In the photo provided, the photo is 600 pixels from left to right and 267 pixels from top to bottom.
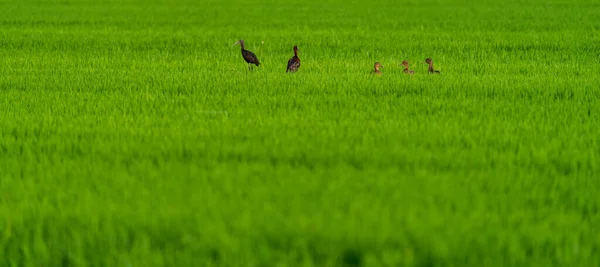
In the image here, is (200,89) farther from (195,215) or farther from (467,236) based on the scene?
(467,236)

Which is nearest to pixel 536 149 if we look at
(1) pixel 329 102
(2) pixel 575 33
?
(1) pixel 329 102

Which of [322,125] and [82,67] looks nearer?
[322,125]

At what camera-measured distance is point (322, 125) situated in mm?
5512

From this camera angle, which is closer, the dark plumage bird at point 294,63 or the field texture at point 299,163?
the field texture at point 299,163

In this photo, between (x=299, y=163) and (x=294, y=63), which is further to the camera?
(x=294, y=63)

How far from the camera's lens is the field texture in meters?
3.09

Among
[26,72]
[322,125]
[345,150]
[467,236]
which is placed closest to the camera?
[467,236]

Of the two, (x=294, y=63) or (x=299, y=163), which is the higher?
(x=299, y=163)

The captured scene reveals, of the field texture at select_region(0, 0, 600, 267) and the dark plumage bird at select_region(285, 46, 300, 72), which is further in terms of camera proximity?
the dark plumage bird at select_region(285, 46, 300, 72)

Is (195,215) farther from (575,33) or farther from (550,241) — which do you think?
(575,33)

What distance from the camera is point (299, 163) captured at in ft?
14.5

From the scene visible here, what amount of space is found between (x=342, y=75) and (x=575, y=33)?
26.7ft

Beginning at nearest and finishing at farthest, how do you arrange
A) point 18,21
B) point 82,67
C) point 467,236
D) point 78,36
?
point 467,236 < point 82,67 < point 78,36 < point 18,21

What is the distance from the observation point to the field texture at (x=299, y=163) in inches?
122
